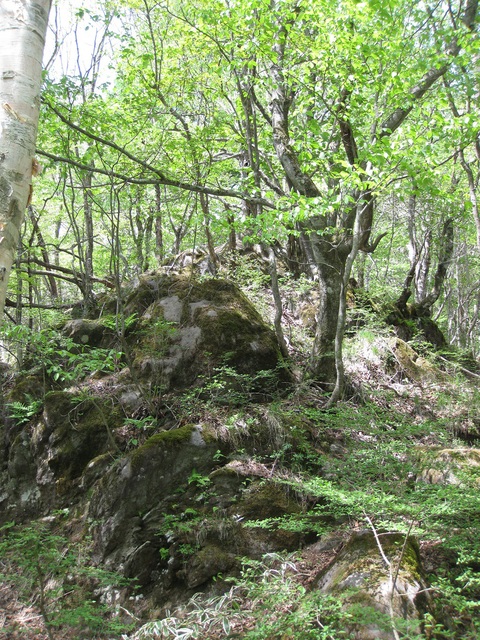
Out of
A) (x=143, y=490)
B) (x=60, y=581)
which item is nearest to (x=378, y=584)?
(x=143, y=490)

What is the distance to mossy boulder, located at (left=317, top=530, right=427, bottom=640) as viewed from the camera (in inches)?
91.9

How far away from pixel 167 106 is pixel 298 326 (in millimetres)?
4863

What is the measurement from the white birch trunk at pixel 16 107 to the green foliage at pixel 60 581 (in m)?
3.01

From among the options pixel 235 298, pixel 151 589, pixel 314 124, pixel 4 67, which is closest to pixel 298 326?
pixel 235 298

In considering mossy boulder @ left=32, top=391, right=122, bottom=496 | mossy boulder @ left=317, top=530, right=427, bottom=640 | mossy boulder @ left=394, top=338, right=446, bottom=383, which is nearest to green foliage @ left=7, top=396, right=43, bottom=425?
mossy boulder @ left=32, top=391, right=122, bottom=496

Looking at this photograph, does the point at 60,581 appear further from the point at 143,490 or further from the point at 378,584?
the point at 378,584

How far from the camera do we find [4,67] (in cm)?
178

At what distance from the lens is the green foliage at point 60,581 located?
134 inches

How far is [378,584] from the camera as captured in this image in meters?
2.76

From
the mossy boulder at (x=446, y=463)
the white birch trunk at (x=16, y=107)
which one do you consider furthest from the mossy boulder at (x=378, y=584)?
the white birch trunk at (x=16, y=107)

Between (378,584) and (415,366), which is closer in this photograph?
(378,584)

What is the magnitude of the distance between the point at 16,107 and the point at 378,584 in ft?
11.1

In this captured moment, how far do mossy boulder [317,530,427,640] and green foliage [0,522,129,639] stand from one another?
1.79m

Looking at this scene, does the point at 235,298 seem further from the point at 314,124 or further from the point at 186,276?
the point at 314,124
